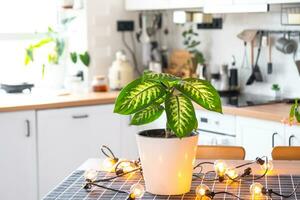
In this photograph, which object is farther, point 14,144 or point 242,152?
point 14,144

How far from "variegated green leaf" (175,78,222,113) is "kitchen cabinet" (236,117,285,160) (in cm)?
154

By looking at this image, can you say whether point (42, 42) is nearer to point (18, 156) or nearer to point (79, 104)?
point (79, 104)

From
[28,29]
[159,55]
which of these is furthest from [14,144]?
[159,55]

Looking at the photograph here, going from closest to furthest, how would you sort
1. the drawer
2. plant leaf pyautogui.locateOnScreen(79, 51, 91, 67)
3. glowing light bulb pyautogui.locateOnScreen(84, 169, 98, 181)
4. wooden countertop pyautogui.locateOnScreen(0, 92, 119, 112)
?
glowing light bulb pyautogui.locateOnScreen(84, 169, 98, 181), the drawer, wooden countertop pyautogui.locateOnScreen(0, 92, 119, 112), plant leaf pyautogui.locateOnScreen(79, 51, 91, 67)

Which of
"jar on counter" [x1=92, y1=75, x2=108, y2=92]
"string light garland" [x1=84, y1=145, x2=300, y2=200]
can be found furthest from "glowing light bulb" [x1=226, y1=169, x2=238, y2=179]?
"jar on counter" [x1=92, y1=75, x2=108, y2=92]

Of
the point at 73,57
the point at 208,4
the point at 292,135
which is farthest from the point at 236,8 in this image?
the point at 73,57

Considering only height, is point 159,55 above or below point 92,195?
above

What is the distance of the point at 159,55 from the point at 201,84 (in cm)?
293

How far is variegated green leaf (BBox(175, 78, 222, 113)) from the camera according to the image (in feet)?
6.43

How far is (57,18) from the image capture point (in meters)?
4.91

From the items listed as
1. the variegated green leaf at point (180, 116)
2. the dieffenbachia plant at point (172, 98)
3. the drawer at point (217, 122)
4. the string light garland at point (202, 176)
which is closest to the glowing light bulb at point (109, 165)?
the string light garland at point (202, 176)

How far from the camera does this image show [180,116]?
1.94 m

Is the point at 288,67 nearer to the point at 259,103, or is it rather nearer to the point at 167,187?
the point at 259,103

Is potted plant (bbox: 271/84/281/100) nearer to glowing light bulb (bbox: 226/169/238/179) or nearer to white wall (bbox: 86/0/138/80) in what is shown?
white wall (bbox: 86/0/138/80)
